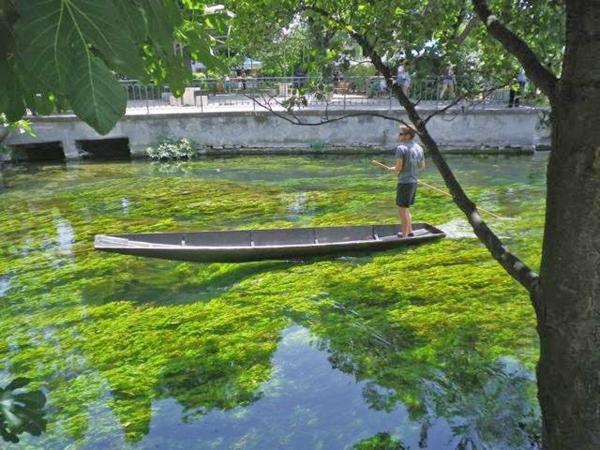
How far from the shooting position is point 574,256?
6.13ft

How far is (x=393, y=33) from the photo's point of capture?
3375mm

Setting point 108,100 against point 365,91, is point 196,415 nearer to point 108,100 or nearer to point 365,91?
point 108,100

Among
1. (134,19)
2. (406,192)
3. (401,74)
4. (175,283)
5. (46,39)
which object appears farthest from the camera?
(406,192)

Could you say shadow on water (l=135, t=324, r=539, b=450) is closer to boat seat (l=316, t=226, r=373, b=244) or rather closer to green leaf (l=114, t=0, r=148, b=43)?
boat seat (l=316, t=226, r=373, b=244)

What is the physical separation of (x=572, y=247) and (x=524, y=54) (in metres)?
0.79

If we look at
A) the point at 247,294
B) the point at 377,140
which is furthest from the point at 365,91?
the point at 247,294

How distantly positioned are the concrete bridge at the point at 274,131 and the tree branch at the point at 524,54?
46.3ft

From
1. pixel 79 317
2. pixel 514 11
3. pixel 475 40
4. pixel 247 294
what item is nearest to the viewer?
pixel 514 11

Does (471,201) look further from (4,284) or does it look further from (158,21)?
(4,284)

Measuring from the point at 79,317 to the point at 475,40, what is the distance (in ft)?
16.8

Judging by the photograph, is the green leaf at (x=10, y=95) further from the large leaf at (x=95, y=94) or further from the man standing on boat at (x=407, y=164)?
the man standing on boat at (x=407, y=164)

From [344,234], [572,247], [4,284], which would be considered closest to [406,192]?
[344,234]

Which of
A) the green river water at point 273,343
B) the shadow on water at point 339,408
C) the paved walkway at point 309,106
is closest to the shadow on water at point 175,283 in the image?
the green river water at point 273,343

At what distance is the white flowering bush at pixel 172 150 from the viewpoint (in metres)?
16.8
